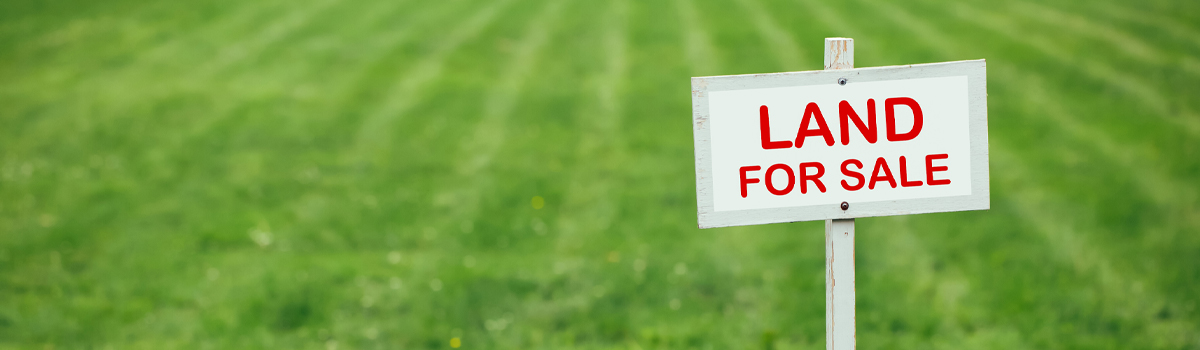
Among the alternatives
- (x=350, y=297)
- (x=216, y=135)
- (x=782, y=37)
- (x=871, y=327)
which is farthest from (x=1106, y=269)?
(x=216, y=135)

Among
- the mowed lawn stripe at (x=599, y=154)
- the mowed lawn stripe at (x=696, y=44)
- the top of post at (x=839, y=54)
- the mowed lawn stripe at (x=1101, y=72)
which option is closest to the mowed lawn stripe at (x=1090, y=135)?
the mowed lawn stripe at (x=1101, y=72)

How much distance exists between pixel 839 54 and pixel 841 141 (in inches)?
9.0

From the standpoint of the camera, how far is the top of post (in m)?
2.21

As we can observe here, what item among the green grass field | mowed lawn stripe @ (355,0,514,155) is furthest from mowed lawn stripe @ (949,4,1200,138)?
mowed lawn stripe @ (355,0,514,155)

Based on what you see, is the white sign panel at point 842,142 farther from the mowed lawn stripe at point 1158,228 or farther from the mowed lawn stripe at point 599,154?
the mowed lawn stripe at point 599,154

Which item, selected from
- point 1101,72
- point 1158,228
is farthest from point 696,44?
point 1158,228

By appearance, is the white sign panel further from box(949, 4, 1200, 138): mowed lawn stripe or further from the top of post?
box(949, 4, 1200, 138): mowed lawn stripe

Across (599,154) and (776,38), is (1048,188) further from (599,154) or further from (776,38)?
(776,38)

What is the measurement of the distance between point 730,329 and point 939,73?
2560 millimetres

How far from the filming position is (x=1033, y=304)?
4676 millimetres

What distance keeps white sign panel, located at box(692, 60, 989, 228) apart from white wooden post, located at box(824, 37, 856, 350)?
7 cm

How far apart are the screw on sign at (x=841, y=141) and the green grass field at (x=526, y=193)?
2267mm

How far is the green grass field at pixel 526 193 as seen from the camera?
15.2 feet

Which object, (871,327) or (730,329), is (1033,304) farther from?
(730,329)
